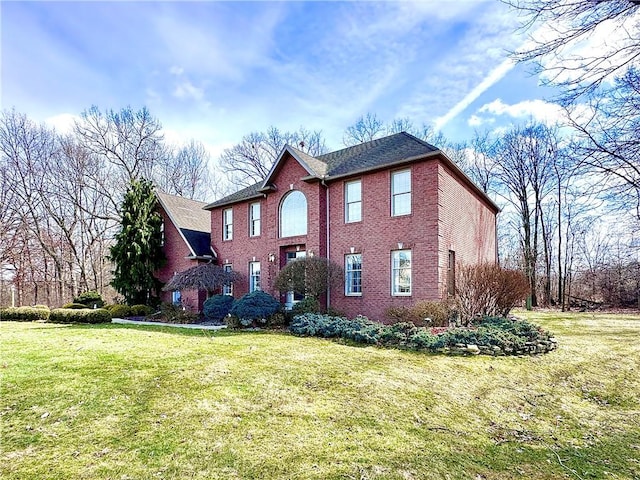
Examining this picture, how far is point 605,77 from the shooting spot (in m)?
6.00

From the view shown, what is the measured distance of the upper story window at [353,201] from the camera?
14531 millimetres

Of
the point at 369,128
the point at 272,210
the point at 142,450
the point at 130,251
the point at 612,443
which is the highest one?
the point at 369,128

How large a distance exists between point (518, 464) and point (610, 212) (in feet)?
25.5

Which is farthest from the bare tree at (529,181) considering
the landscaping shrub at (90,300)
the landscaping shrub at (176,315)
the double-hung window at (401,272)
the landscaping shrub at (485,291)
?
the landscaping shrub at (90,300)

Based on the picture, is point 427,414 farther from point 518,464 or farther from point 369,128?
point 369,128

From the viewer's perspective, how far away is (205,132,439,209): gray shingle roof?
13.3 metres

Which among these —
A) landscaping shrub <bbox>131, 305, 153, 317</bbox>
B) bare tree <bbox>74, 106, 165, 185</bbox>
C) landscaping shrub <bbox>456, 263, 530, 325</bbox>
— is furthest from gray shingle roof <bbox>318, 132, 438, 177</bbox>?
bare tree <bbox>74, 106, 165, 185</bbox>

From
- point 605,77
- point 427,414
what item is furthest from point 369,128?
point 427,414

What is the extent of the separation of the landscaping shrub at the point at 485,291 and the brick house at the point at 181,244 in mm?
13459

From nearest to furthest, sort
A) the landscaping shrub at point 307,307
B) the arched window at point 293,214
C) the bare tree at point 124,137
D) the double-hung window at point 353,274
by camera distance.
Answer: the landscaping shrub at point 307,307
the double-hung window at point 353,274
the arched window at point 293,214
the bare tree at point 124,137

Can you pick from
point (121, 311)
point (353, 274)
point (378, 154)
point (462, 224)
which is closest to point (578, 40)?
point (378, 154)

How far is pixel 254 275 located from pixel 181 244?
5692 mm

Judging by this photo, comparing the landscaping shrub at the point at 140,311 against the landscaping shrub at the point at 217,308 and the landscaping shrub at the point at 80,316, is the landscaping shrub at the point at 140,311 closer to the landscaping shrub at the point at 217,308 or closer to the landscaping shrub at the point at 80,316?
the landscaping shrub at the point at 80,316

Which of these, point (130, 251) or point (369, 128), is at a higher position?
point (369, 128)
